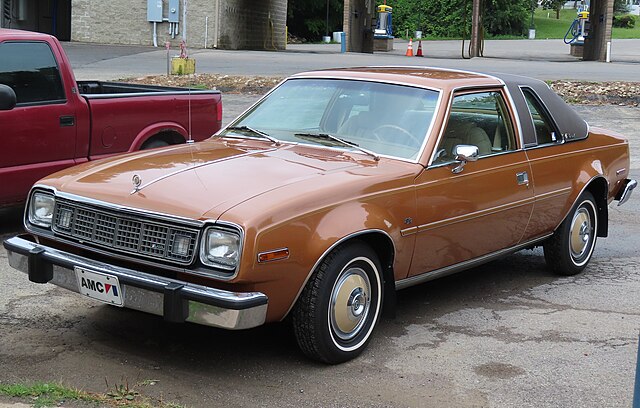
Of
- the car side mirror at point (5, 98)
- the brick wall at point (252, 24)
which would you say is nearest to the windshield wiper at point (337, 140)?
the car side mirror at point (5, 98)

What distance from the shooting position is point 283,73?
914 inches

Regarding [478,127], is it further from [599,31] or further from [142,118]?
[599,31]

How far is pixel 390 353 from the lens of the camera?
5.02 m

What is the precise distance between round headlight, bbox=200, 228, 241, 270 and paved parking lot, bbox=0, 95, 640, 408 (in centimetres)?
65

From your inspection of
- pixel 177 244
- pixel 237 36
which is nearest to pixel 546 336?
pixel 177 244

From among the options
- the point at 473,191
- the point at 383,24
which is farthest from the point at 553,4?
the point at 473,191

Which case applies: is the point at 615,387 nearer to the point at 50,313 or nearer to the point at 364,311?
the point at 364,311

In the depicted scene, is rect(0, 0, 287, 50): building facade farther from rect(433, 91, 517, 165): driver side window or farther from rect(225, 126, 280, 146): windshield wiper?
rect(433, 91, 517, 165): driver side window

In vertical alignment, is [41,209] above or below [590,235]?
above

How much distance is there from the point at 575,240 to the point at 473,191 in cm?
169

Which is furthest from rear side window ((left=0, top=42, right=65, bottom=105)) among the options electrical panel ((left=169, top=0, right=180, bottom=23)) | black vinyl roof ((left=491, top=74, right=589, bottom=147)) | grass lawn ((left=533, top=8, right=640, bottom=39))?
grass lawn ((left=533, top=8, right=640, bottom=39))

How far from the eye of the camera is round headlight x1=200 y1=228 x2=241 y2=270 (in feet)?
13.9

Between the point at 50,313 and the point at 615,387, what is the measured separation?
3.38m

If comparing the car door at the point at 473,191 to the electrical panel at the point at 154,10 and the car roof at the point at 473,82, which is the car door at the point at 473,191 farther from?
the electrical panel at the point at 154,10
